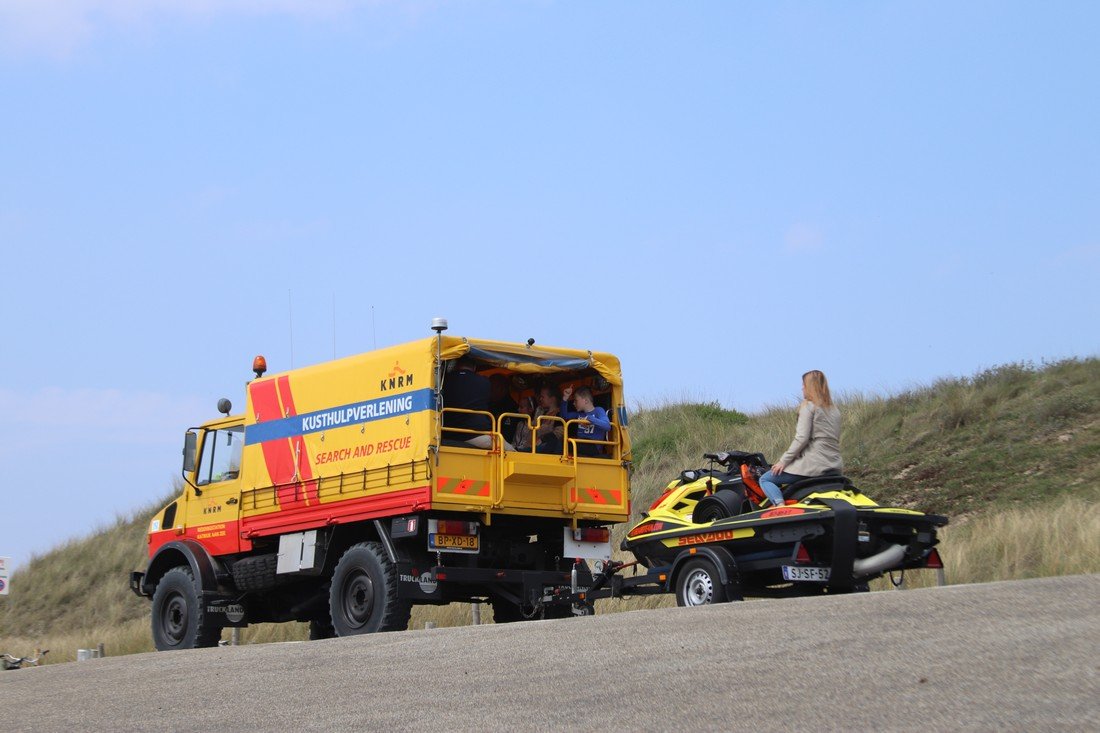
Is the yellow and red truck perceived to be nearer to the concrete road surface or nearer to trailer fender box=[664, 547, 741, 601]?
trailer fender box=[664, 547, 741, 601]

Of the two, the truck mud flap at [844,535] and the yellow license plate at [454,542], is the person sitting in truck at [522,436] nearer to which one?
the yellow license plate at [454,542]

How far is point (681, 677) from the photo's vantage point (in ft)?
28.0

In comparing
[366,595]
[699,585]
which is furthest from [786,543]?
[366,595]

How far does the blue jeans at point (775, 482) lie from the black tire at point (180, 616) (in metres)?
6.82

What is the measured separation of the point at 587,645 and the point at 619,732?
2.66m

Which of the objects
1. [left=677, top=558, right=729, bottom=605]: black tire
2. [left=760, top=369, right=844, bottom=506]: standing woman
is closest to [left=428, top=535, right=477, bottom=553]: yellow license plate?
[left=677, top=558, right=729, bottom=605]: black tire

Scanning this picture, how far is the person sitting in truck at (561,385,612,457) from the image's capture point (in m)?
15.1

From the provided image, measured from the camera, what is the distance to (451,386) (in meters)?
14.5

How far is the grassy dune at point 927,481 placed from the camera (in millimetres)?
16578

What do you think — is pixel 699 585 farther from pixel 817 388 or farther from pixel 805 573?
pixel 817 388

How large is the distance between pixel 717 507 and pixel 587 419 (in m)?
1.89

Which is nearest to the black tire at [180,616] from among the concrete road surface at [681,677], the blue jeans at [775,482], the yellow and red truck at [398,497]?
the yellow and red truck at [398,497]

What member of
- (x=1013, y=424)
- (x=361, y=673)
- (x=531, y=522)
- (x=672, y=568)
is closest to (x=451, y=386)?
(x=531, y=522)

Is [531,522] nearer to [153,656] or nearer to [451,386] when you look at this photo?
[451,386]
